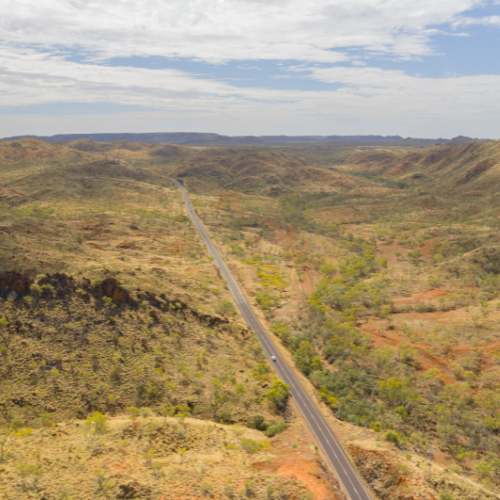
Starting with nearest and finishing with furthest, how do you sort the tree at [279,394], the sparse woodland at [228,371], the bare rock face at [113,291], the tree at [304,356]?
the sparse woodland at [228,371] < the tree at [279,394] < the bare rock face at [113,291] < the tree at [304,356]

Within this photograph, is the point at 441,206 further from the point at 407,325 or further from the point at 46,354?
the point at 46,354

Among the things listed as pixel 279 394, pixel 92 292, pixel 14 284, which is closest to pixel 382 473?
pixel 279 394

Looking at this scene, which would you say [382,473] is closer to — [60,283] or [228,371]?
[228,371]

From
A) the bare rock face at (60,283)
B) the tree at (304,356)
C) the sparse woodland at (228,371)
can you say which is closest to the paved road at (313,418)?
the sparse woodland at (228,371)

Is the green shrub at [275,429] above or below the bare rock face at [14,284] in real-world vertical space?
below

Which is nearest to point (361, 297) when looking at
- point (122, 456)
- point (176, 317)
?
point (176, 317)

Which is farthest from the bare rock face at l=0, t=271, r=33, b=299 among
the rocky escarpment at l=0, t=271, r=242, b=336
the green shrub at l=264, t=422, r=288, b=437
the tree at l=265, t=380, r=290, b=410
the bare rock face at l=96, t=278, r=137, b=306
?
the green shrub at l=264, t=422, r=288, b=437

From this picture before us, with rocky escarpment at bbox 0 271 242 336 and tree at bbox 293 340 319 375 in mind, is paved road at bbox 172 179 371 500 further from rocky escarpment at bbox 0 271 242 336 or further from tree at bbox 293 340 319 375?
rocky escarpment at bbox 0 271 242 336

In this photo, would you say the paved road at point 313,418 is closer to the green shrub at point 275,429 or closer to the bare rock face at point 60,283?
the green shrub at point 275,429
